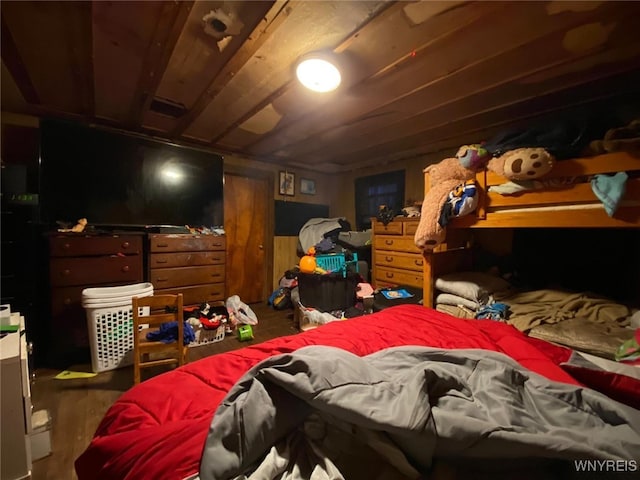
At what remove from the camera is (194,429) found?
0.63 m

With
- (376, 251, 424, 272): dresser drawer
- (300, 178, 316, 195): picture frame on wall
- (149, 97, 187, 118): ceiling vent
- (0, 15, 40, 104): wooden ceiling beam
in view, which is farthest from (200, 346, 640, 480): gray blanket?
(300, 178, 316, 195): picture frame on wall

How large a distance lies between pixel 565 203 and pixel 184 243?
2975 mm

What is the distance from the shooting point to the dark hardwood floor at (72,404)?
1213 mm

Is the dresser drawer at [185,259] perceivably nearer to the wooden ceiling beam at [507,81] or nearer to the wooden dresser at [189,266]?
the wooden dresser at [189,266]

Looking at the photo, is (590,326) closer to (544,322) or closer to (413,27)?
(544,322)

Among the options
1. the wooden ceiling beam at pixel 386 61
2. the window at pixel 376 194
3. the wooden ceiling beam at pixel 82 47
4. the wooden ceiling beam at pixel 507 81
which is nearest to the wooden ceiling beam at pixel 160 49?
the wooden ceiling beam at pixel 82 47

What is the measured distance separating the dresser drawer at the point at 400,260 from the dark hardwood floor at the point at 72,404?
5.90 ft

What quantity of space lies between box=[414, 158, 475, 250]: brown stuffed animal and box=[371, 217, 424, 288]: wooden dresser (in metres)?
0.58

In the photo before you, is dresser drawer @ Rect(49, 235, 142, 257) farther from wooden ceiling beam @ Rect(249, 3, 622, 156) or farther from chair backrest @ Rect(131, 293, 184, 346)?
wooden ceiling beam @ Rect(249, 3, 622, 156)

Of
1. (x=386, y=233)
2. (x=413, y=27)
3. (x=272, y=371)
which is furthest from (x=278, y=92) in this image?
(x=272, y=371)

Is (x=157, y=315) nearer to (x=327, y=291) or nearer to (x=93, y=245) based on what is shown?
(x=93, y=245)

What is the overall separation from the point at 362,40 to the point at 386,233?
6.30 ft

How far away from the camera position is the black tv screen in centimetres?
219

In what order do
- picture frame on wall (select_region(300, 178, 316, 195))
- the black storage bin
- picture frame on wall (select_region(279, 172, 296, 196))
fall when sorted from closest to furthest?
the black storage bin, picture frame on wall (select_region(279, 172, 296, 196)), picture frame on wall (select_region(300, 178, 316, 195))
